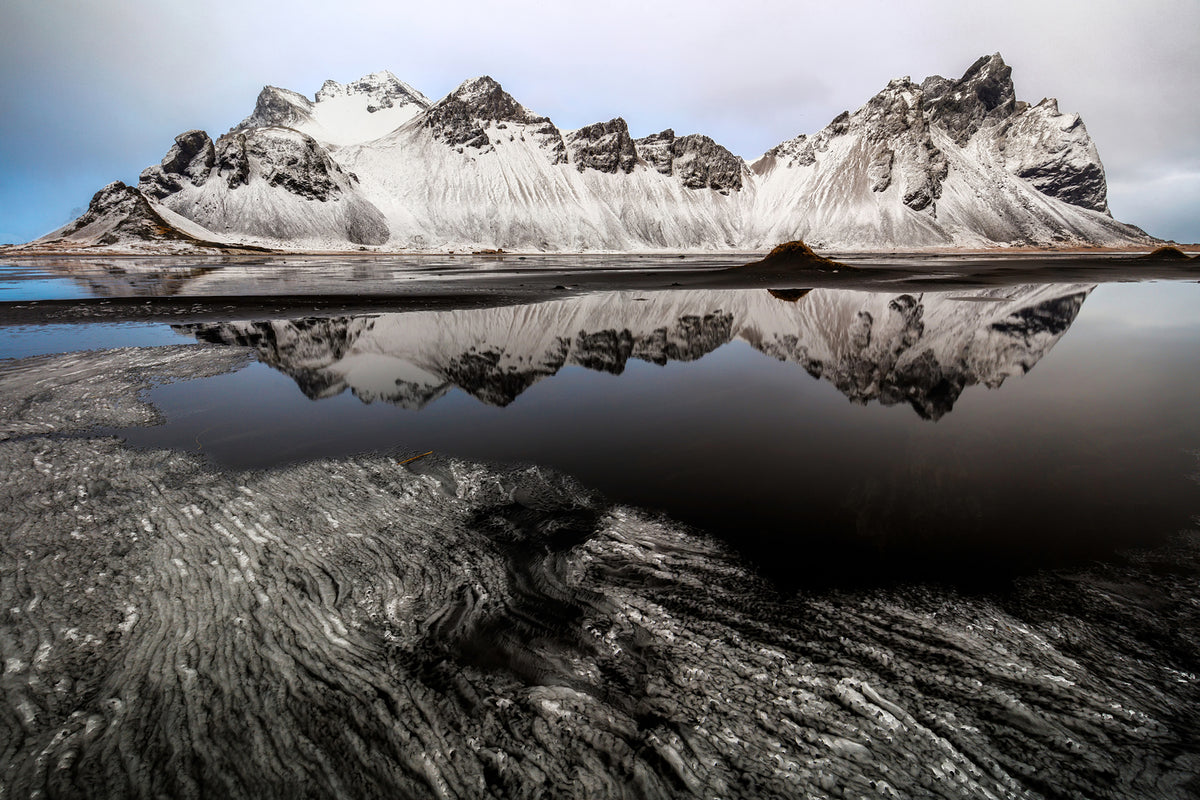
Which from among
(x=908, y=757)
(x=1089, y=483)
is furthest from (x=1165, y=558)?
(x=908, y=757)

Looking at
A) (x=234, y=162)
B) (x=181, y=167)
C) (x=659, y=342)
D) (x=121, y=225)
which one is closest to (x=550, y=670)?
(x=659, y=342)

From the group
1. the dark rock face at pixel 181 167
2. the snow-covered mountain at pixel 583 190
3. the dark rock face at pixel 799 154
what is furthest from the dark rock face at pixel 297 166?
the dark rock face at pixel 799 154

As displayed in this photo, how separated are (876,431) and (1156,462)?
3.58 meters

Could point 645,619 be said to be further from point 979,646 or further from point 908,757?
point 979,646

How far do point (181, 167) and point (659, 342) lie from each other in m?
206

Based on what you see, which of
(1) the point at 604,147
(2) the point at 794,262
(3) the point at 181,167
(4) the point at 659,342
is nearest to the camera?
(4) the point at 659,342

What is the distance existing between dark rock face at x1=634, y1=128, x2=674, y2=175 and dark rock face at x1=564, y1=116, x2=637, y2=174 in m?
8.98

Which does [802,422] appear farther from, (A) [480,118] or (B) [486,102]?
(B) [486,102]

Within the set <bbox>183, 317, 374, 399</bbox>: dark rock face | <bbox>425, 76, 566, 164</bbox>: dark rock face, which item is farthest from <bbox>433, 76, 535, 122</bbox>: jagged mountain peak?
<bbox>183, 317, 374, 399</bbox>: dark rock face

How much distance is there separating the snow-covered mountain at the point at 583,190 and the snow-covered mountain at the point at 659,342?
12927cm

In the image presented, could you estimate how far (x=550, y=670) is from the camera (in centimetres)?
398

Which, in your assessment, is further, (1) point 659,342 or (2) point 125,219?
(2) point 125,219

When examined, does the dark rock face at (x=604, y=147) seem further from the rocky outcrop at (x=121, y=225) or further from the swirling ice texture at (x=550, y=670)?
the swirling ice texture at (x=550, y=670)

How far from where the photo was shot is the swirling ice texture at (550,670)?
319cm
